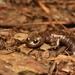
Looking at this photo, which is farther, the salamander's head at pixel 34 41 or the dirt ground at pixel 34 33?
the salamander's head at pixel 34 41

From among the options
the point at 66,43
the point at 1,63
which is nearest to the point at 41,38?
the point at 66,43

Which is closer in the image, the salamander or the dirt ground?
the dirt ground

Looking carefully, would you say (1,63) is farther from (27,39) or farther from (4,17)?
(4,17)

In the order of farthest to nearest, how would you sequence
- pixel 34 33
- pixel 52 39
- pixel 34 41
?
pixel 34 33, pixel 52 39, pixel 34 41
